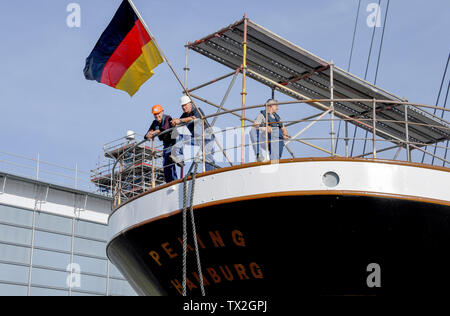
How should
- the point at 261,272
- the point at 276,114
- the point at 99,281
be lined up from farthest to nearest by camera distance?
the point at 99,281 → the point at 276,114 → the point at 261,272

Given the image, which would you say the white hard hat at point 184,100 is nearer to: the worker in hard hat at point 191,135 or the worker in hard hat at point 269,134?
the worker in hard hat at point 191,135

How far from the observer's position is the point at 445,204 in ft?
32.4

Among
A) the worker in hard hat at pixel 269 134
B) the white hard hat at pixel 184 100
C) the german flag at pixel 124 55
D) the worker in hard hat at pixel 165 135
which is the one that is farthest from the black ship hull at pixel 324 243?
the german flag at pixel 124 55

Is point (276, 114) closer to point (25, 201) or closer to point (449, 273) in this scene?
point (449, 273)

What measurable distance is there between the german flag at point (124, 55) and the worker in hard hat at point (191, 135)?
3.22 ft

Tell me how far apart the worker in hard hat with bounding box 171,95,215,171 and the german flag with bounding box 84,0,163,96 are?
3.22 ft

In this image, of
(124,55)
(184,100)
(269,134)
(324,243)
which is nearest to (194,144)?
(184,100)

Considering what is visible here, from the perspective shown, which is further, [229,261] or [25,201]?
[25,201]

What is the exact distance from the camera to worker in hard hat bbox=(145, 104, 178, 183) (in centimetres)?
1188

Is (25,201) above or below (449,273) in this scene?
above
